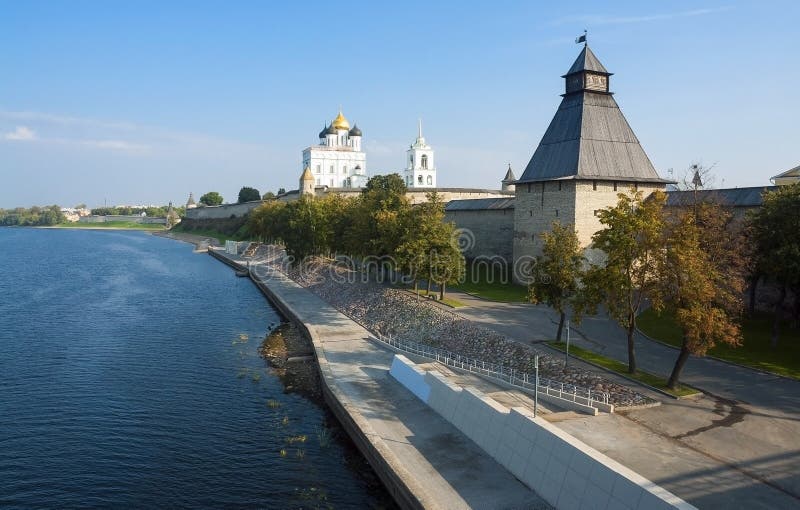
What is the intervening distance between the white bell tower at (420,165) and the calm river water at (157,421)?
70.7 m

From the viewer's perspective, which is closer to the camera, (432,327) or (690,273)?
(690,273)

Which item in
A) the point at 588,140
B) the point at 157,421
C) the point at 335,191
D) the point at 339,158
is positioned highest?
the point at 339,158

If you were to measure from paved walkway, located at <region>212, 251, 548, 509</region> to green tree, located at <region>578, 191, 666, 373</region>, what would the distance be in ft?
25.9

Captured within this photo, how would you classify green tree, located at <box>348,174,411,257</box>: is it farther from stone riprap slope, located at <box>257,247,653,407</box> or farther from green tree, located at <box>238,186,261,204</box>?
green tree, located at <box>238,186,261,204</box>

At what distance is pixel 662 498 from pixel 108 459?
17.2 m

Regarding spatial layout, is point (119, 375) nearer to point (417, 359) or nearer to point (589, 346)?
point (417, 359)

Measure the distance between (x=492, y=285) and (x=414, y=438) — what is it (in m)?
24.6

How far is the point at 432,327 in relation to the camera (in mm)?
31938

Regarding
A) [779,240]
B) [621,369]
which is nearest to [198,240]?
[621,369]

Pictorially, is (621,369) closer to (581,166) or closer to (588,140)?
(581,166)


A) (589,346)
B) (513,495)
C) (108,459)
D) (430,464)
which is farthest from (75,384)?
(589,346)

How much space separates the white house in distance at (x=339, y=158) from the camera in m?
126

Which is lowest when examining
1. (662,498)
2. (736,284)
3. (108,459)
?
(108,459)

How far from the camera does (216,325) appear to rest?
133 ft
